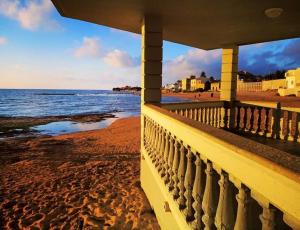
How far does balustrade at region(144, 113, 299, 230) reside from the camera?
1.38m

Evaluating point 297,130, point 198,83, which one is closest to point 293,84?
point 297,130

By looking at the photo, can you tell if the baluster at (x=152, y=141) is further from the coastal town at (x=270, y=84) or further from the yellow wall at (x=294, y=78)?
the yellow wall at (x=294, y=78)

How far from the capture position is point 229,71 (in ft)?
28.9

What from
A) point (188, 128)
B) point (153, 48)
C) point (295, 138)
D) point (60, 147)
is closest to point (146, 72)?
point (153, 48)

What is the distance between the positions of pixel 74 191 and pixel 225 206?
5.90 metres

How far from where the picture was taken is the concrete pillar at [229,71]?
880 centimetres

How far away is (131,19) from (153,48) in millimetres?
1134

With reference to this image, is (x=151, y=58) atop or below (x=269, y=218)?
atop

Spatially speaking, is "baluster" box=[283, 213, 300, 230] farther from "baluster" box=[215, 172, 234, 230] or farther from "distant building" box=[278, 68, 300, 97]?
"distant building" box=[278, 68, 300, 97]

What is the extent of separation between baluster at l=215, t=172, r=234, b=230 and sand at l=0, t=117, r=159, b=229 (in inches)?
127

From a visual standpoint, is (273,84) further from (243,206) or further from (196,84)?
(243,206)

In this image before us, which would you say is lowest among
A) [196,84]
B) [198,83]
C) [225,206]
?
[225,206]

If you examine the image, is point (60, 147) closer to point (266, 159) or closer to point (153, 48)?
point (153, 48)

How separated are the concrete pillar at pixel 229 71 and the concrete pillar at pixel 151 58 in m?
3.63
